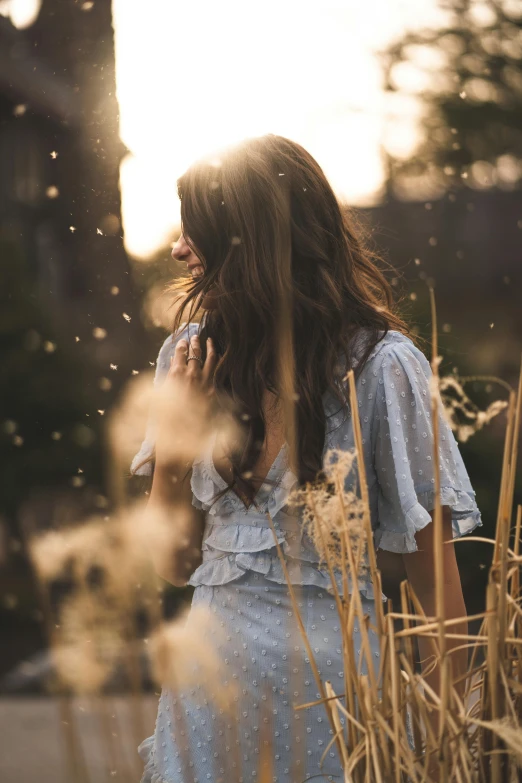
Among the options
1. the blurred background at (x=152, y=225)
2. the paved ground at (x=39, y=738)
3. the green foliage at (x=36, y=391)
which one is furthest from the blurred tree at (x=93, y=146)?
the green foliage at (x=36, y=391)

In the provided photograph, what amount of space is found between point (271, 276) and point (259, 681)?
483 millimetres

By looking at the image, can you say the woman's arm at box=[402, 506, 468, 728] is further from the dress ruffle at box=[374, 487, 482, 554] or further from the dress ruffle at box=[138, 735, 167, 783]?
the dress ruffle at box=[138, 735, 167, 783]

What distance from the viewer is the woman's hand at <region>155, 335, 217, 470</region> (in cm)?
84

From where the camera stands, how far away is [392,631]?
406 millimetres

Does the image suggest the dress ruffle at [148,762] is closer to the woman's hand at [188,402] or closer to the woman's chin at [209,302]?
the woman's hand at [188,402]

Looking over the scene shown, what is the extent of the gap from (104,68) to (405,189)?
1841 mm

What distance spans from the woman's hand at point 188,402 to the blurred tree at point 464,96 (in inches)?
91.9

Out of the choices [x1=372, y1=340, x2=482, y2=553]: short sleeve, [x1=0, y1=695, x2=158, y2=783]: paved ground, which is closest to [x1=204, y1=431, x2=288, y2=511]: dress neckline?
[x1=372, y1=340, x2=482, y2=553]: short sleeve

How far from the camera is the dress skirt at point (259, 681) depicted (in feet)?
2.77

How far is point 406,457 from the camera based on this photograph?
87 cm

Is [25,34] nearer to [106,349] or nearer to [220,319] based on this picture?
[106,349]

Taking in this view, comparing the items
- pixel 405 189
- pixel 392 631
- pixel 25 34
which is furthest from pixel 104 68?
pixel 405 189

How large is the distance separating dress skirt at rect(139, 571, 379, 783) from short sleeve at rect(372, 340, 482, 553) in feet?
0.34

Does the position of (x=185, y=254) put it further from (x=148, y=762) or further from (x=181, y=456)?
(x=148, y=762)
